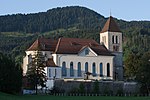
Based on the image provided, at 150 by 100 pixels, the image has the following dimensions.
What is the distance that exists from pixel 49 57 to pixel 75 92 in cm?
1992

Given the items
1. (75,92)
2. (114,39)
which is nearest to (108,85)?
(75,92)

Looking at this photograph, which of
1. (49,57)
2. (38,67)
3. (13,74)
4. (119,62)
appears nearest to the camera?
(13,74)

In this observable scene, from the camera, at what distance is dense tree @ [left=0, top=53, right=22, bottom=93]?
62.0 m

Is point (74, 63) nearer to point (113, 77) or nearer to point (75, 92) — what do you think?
point (113, 77)

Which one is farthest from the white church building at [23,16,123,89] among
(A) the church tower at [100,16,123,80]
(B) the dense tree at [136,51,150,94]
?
(B) the dense tree at [136,51,150,94]

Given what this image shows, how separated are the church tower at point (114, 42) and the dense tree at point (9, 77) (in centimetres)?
4705

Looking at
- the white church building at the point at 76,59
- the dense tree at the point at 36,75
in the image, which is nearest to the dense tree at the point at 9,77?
the dense tree at the point at 36,75

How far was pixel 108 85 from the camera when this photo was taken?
3509 inches

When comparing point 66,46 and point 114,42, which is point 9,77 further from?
point 114,42

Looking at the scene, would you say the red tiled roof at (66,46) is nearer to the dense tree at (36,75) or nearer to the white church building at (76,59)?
the white church building at (76,59)

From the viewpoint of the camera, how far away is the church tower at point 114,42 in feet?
357

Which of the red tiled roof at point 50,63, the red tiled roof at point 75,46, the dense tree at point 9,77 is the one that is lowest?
the dense tree at point 9,77

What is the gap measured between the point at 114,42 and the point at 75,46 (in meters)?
13.3

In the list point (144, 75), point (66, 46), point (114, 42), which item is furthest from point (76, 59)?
point (144, 75)
